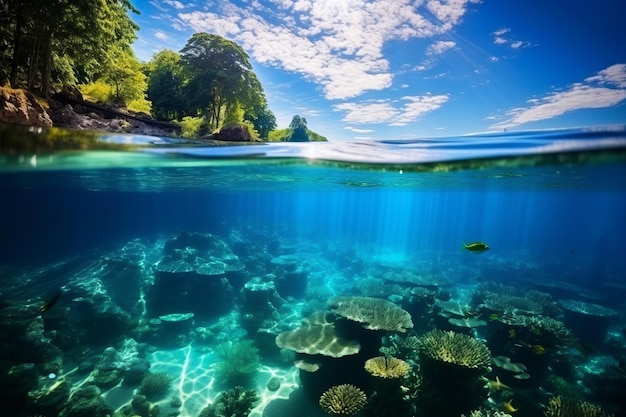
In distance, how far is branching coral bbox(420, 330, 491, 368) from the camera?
7371 mm

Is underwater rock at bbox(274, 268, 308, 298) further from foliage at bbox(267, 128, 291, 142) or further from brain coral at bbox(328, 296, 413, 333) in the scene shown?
foliage at bbox(267, 128, 291, 142)

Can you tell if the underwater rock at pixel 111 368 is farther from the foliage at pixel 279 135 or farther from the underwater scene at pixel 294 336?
the foliage at pixel 279 135

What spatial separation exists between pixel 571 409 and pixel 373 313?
201 inches

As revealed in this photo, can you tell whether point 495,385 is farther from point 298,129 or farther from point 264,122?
point 264,122

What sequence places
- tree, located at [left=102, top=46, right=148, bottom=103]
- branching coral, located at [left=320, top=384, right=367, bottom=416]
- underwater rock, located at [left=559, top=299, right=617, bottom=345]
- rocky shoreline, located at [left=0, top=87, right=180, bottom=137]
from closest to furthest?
1. branching coral, located at [left=320, top=384, right=367, bottom=416]
2. rocky shoreline, located at [left=0, top=87, right=180, bottom=137]
3. underwater rock, located at [left=559, top=299, right=617, bottom=345]
4. tree, located at [left=102, top=46, right=148, bottom=103]

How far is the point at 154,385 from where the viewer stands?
404 inches

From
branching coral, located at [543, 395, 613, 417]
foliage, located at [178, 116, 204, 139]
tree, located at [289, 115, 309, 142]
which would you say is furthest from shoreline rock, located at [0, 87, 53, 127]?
tree, located at [289, 115, 309, 142]

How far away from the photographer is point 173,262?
17438mm

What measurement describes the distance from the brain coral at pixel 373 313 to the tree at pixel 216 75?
21084mm

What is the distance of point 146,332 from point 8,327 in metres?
4.81

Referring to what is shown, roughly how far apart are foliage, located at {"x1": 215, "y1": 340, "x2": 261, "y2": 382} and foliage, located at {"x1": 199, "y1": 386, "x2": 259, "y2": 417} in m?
1.46

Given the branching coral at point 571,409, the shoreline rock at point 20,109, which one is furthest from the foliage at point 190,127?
the branching coral at point 571,409

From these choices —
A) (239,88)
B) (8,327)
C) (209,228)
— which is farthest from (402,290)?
(209,228)

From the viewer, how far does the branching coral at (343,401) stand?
287 inches
